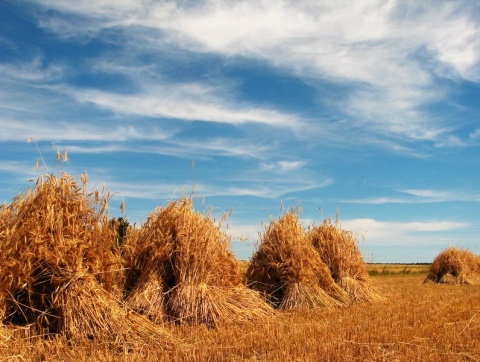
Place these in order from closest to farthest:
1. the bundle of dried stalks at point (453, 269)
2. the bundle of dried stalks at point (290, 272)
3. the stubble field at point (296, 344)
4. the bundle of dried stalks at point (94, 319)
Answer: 1. the stubble field at point (296, 344)
2. the bundle of dried stalks at point (94, 319)
3. the bundle of dried stalks at point (290, 272)
4. the bundle of dried stalks at point (453, 269)

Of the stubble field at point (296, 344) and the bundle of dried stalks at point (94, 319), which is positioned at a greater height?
the bundle of dried stalks at point (94, 319)

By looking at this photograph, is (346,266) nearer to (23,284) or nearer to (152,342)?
(152,342)

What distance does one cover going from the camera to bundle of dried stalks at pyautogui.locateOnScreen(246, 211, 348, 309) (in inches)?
467

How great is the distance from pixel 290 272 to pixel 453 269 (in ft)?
58.2

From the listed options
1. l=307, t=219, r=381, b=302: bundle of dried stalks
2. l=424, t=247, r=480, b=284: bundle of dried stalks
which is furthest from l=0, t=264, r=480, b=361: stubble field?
l=424, t=247, r=480, b=284: bundle of dried stalks

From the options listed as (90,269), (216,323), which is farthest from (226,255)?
(90,269)

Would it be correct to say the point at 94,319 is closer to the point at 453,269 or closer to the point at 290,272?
the point at 290,272

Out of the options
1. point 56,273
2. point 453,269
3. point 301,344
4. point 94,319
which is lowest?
point 301,344

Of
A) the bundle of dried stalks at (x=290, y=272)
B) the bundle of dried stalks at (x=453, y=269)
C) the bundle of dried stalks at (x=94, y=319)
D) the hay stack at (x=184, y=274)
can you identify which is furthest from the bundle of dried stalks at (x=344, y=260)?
the bundle of dried stalks at (x=453, y=269)

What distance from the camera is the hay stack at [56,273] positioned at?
281 inches

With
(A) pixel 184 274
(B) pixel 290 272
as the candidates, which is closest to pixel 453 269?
(B) pixel 290 272

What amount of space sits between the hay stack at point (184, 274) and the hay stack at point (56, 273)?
125 cm

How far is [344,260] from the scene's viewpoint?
14.2m

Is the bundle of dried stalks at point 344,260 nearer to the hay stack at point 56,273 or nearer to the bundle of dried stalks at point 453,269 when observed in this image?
the hay stack at point 56,273
